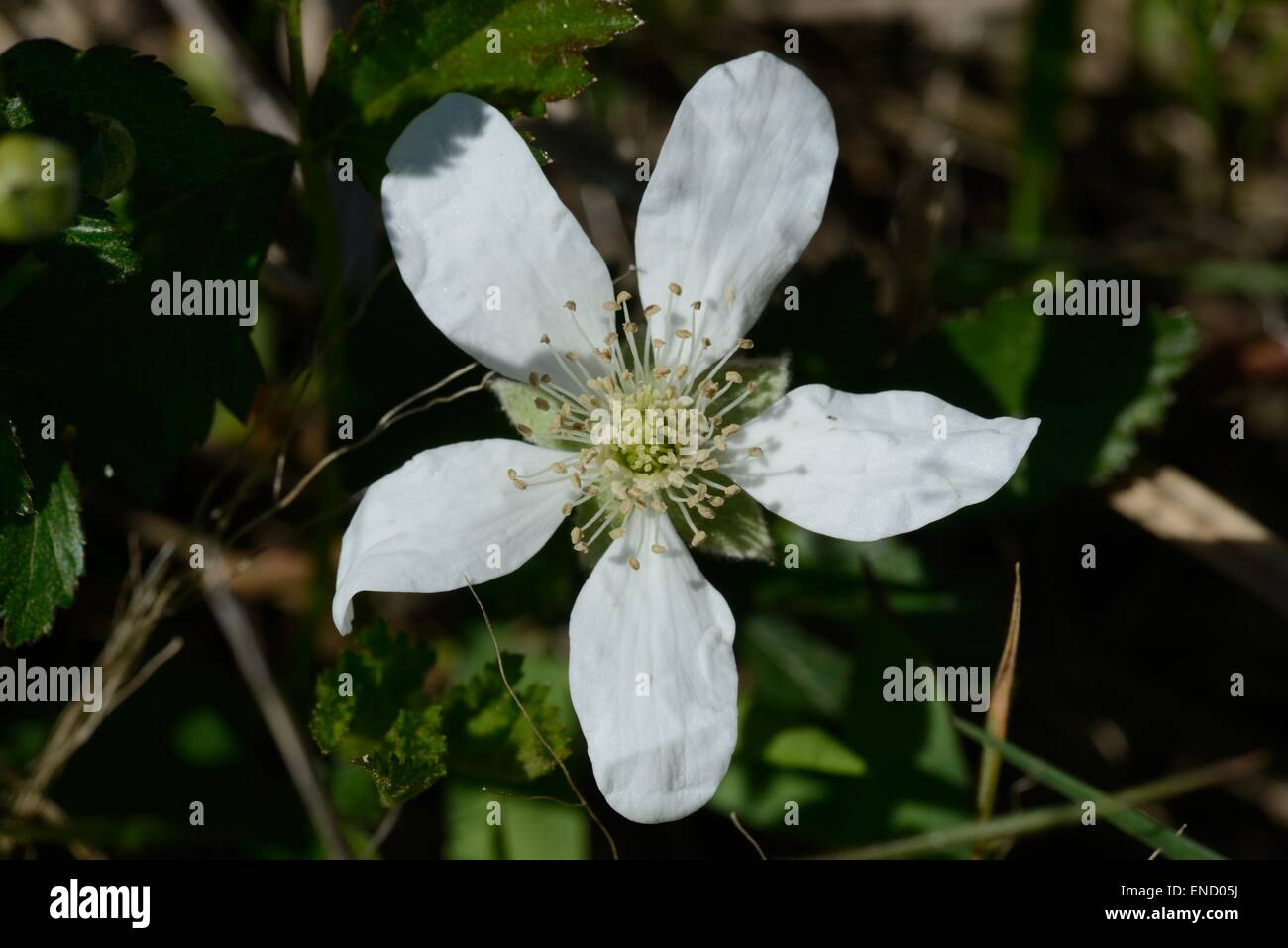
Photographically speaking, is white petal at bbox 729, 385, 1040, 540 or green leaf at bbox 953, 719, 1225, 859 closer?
white petal at bbox 729, 385, 1040, 540

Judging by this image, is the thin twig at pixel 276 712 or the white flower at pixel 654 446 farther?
the thin twig at pixel 276 712

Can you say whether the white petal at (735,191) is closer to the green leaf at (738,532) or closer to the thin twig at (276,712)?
the green leaf at (738,532)

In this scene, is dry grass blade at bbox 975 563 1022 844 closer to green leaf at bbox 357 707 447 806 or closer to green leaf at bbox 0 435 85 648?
green leaf at bbox 357 707 447 806

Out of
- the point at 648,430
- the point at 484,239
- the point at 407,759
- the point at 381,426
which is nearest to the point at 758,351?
the point at 648,430

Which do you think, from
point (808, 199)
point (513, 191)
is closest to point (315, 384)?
point (513, 191)

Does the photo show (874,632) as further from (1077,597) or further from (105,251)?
(105,251)

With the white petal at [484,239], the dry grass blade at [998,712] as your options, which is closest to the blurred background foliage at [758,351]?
the dry grass blade at [998,712]

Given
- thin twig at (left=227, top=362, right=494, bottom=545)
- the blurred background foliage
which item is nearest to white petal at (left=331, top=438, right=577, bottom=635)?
thin twig at (left=227, top=362, right=494, bottom=545)
